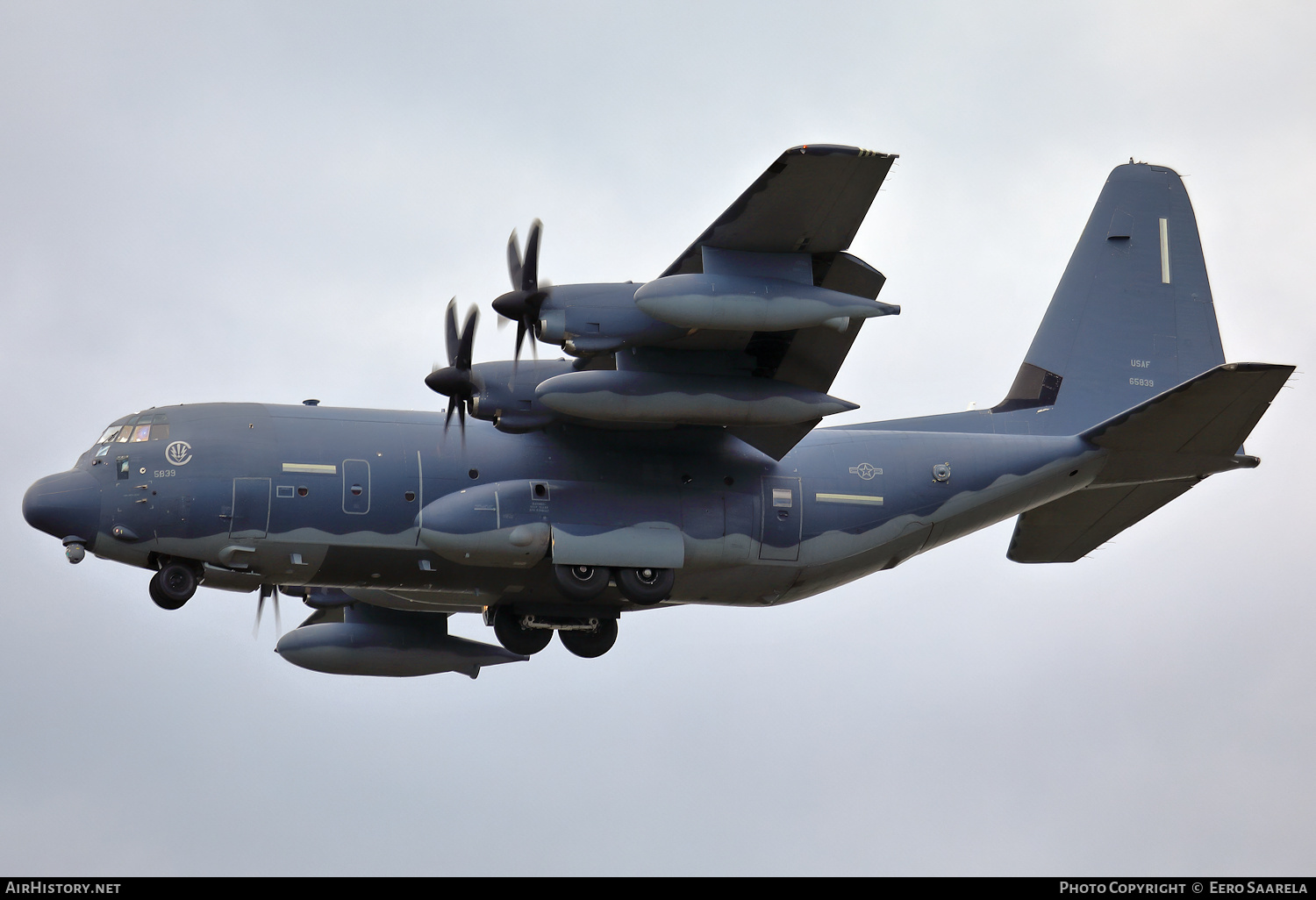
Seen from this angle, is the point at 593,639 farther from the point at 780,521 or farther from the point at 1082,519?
the point at 1082,519

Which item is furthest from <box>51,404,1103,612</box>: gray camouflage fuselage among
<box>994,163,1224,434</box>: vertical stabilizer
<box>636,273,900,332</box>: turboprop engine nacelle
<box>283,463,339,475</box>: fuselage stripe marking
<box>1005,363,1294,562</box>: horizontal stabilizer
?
<box>636,273,900,332</box>: turboprop engine nacelle

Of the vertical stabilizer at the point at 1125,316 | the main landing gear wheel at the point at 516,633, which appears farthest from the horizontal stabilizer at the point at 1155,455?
the main landing gear wheel at the point at 516,633

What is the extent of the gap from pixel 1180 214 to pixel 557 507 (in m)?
11.0

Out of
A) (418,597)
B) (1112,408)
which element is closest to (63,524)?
(418,597)

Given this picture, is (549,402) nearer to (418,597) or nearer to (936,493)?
Result: (418,597)

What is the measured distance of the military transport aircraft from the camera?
689 inches

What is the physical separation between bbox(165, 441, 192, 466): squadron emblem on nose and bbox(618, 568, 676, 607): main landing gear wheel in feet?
17.5

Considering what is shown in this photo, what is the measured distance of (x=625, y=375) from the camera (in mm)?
A: 18156

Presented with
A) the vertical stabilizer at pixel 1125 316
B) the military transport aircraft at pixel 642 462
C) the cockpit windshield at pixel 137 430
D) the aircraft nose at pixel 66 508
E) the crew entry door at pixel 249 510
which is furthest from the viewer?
the vertical stabilizer at pixel 1125 316

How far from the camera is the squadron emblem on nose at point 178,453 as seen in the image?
60.0 ft

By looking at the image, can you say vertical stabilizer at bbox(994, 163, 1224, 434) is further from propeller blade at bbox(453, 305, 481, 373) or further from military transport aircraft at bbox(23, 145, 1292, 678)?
propeller blade at bbox(453, 305, 481, 373)

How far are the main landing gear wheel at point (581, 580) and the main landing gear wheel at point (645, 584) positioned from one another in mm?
237

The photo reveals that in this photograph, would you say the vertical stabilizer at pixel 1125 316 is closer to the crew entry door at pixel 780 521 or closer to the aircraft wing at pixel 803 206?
the crew entry door at pixel 780 521

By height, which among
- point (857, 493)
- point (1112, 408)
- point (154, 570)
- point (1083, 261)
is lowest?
point (154, 570)
